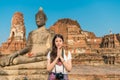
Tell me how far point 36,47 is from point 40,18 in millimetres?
779

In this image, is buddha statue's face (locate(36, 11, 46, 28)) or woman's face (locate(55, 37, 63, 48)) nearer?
woman's face (locate(55, 37, 63, 48))

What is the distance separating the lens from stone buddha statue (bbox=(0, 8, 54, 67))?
288 inches

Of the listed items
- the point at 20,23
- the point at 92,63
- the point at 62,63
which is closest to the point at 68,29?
the point at 20,23

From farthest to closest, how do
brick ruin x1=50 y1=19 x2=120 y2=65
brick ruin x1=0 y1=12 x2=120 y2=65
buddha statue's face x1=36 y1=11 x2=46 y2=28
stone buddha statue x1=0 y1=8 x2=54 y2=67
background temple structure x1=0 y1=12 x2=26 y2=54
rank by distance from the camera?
background temple structure x1=0 y1=12 x2=26 y2=54
brick ruin x1=0 y1=12 x2=120 y2=65
brick ruin x1=50 y1=19 x2=120 y2=65
buddha statue's face x1=36 y1=11 x2=46 y2=28
stone buddha statue x1=0 y1=8 x2=54 y2=67

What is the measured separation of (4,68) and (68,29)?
1857 inches

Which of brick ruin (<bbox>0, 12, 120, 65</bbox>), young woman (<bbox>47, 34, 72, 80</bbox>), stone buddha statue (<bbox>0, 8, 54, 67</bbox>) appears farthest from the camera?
brick ruin (<bbox>0, 12, 120, 65</bbox>)

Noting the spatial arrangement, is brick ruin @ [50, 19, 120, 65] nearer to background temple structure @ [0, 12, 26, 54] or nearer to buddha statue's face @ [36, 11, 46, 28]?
background temple structure @ [0, 12, 26, 54]

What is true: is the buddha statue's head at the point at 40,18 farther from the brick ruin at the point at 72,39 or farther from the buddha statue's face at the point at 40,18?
the brick ruin at the point at 72,39

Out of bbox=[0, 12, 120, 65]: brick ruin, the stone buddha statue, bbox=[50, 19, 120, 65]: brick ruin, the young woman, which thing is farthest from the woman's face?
bbox=[0, 12, 120, 65]: brick ruin

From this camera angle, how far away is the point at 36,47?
774cm

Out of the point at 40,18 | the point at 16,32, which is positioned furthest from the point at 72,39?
the point at 40,18

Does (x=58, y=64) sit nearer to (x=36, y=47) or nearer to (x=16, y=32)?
(x=36, y=47)

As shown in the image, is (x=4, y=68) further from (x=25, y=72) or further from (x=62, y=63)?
(x=62, y=63)

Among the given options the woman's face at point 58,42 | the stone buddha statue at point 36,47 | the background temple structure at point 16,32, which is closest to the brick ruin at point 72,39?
the background temple structure at point 16,32
